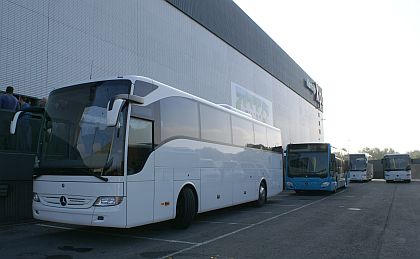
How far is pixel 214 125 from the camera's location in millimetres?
11164

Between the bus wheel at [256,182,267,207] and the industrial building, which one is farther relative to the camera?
the bus wheel at [256,182,267,207]

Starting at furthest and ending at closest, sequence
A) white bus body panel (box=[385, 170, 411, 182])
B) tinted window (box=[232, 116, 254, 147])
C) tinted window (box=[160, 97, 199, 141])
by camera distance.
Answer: white bus body panel (box=[385, 170, 411, 182]) < tinted window (box=[232, 116, 254, 147]) < tinted window (box=[160, 97, 199, 141])

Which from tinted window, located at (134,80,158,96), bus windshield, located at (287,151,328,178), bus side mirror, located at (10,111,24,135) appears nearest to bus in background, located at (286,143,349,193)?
bus windshield, located at (287,151,328,178)

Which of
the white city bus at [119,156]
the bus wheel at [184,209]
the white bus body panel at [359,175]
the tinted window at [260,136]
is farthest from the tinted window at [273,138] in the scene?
the white bus body panel at [359,175]

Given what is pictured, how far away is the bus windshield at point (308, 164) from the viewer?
19766mm

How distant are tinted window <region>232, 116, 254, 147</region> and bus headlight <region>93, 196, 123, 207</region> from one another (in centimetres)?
613

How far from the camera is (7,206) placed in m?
9.66

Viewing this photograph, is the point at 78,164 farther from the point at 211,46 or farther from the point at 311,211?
the point at 211,46

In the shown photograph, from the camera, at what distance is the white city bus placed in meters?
7.05

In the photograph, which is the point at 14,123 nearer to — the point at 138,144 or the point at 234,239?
the point at 138,144

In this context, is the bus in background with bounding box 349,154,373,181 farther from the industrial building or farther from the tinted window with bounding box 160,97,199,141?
the tinted window with bounding box 160,97,199,141

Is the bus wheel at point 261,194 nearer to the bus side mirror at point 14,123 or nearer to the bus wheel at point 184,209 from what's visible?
the bus wheel at point 184,209

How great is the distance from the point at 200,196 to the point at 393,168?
32158mm

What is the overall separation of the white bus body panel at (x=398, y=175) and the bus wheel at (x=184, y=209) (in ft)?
107
